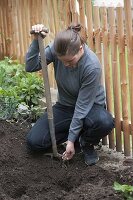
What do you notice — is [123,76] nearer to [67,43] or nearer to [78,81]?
[78,81]

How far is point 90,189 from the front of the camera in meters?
3.47

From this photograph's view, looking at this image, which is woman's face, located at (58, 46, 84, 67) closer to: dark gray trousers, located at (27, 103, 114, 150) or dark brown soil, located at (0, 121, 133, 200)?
dark gray trousers, located at (27, 103, 114, 150)

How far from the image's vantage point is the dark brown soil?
3.52m

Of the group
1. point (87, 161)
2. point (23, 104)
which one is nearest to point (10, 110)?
point (23, 104)

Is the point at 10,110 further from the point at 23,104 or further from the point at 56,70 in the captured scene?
the point at 56,70

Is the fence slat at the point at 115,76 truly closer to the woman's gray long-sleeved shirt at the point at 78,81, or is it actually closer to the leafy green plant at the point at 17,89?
the woman's gray long-sleeved shirt at the point at 78,81

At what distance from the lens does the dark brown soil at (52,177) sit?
3.52 m

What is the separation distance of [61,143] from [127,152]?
25.5 inches

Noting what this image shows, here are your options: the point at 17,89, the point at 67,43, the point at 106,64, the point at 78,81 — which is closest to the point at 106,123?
the point at 78,81

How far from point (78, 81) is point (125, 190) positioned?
1303 millimetres

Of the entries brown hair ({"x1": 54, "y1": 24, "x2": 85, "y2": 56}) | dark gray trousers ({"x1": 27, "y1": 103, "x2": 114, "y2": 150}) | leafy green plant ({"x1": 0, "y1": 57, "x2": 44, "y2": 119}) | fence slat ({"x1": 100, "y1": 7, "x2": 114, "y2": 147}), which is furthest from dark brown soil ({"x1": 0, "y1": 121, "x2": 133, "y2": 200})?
brown hair ({"x1": 54, "y1": 24, "x2": 85, "y2": 56})

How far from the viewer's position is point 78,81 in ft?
13.4

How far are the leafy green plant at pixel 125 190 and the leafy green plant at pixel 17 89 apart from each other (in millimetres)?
2383

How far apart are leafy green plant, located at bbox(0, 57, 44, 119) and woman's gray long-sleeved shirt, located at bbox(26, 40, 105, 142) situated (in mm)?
1142
